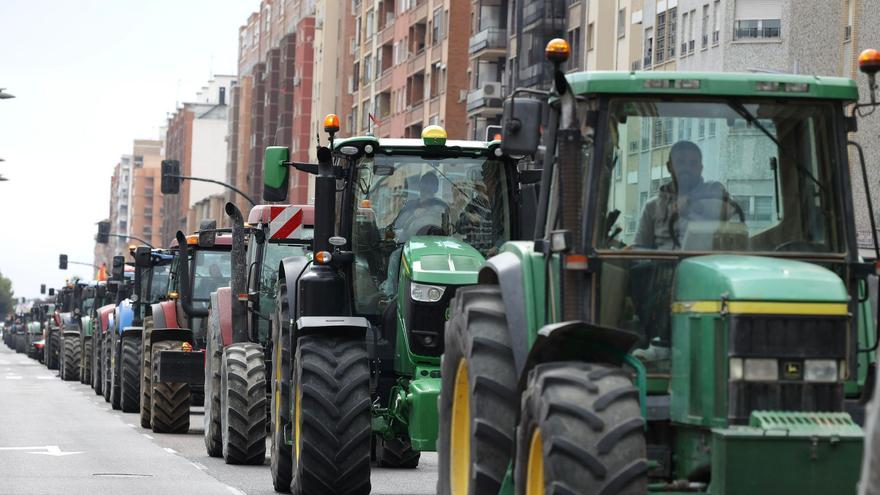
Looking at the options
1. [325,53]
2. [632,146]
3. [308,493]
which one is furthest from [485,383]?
[325,53]

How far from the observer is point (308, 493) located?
45.0 feet

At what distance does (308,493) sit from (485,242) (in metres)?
2.35

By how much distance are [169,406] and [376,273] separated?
11463mm

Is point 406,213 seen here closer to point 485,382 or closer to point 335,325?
point 335,325

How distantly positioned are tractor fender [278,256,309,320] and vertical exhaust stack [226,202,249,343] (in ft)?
12.7

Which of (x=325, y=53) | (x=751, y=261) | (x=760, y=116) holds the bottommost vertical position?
(x=751, y=261)

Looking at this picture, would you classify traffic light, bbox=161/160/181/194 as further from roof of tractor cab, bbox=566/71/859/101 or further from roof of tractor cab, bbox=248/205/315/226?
roof of tractor cab, bbox=566/71/859/101

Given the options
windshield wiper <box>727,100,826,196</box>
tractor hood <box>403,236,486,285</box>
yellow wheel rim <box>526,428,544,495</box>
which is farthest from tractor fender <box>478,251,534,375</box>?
tractor hood <box>403,236,486,285</box>

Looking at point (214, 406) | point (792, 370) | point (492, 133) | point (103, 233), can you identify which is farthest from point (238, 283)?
point (103, 233)

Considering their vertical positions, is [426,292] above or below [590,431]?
above

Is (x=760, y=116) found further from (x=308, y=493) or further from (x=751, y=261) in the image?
(x=308, y=493)

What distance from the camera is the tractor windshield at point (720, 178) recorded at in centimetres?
923

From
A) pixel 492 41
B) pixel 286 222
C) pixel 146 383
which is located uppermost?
pixel 492 41

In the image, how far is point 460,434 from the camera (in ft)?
35.0
